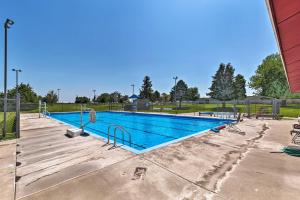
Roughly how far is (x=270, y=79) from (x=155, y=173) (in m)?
47.9

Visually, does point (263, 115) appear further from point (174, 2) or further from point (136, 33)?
point (136, 33)

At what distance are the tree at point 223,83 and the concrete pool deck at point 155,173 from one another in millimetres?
41682

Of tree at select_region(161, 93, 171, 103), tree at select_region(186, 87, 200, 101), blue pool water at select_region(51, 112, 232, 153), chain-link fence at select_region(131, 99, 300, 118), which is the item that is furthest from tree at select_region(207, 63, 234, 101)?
blue pool water at select_region(51, 112, 232, 153)

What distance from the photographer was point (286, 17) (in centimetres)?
203

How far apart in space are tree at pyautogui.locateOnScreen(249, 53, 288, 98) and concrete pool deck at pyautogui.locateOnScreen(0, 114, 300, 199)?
41.8 metres

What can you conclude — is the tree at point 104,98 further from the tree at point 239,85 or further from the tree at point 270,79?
the tree at point 270,79

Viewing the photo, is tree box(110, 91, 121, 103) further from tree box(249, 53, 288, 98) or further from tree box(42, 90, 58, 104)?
tree box(249, 53, 288, 98)

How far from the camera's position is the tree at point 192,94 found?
6551 centimetres

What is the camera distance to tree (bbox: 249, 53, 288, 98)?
1414 inches

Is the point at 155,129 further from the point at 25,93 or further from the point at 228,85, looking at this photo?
the point at 228,85

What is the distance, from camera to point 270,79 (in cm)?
3841

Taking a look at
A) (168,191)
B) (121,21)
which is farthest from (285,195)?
(121,21)

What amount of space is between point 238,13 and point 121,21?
31.5 feet

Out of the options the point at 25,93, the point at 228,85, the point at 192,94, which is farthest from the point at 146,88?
the point at 25,93
